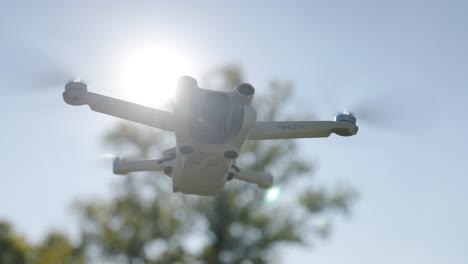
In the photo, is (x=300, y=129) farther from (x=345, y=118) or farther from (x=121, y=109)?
(x=121, y=109)

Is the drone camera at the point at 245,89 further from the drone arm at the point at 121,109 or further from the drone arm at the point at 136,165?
the drone arm at the point at 136,165

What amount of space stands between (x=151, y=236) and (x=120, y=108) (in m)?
16.6

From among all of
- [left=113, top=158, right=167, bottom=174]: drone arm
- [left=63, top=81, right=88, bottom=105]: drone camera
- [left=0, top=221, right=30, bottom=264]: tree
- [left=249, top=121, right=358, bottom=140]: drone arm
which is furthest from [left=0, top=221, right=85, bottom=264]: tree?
[left=249, top=121, right=358, bottom=140]: drone arm

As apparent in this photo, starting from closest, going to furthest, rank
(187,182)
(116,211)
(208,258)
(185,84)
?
(185,84)
(187,182)
(208,258)
(116,211)

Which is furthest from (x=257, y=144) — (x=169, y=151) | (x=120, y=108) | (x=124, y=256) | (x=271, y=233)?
(x=120, y=108)

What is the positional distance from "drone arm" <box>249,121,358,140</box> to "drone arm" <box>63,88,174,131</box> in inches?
45.5

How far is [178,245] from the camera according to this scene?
22.6 m

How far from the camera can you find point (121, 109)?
22.2 ft

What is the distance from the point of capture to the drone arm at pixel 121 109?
22.2ft

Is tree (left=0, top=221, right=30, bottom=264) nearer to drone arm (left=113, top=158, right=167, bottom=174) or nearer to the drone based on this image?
drone arm (left=113, top=158, right=167, bottom=174)

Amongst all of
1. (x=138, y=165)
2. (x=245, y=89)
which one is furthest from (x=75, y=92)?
(x=138, y=165)

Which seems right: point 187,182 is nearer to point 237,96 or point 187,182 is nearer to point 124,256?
point 237,96

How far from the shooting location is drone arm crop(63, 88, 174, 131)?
6.77m

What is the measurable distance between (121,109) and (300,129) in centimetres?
234
